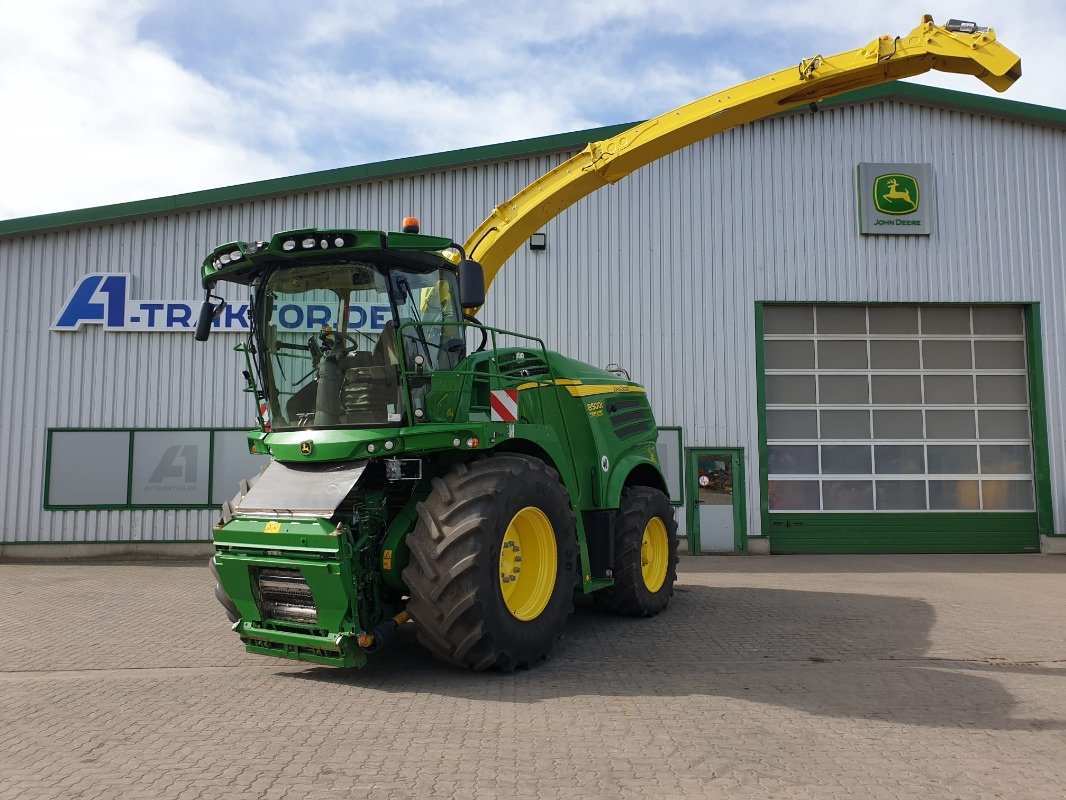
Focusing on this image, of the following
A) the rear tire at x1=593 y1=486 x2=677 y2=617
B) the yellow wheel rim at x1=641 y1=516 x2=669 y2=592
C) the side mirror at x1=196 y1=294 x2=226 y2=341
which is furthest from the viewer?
the yellow wheel rim at x1=641 y1=516 x2=669 y2=592

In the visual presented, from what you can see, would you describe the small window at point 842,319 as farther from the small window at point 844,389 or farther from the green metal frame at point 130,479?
the green metal frame at point 130,479

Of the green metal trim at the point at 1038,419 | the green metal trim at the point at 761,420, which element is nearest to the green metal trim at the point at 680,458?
the green metal trim at the point at 761,420

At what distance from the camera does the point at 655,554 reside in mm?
9062

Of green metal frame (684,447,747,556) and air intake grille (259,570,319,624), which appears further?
green metal frame (684,447,747,556)

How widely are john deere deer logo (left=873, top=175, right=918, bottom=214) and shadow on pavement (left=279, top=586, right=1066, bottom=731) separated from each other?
913cm

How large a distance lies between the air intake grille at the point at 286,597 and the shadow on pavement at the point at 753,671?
0.54 meters

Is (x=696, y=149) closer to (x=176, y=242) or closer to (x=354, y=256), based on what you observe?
(x=176, y=242)

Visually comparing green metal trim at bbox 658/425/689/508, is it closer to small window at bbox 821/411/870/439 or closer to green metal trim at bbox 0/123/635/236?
small window at bbox 821/411/870/439

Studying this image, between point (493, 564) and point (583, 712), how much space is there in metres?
1.15

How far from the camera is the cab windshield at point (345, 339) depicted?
6.25m

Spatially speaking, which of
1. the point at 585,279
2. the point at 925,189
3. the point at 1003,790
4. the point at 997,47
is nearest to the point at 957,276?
the point at 925,189

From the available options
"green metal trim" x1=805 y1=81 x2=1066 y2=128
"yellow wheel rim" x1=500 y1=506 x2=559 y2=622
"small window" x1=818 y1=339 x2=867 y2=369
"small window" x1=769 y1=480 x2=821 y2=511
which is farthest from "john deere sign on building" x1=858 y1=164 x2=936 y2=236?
"yellow wheel rim" x1=500 y1=506 x2=559 y2=622

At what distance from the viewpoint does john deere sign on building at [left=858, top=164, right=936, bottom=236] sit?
15219 millimetres

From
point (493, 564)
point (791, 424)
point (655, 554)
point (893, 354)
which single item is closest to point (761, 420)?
point (791, 424)
